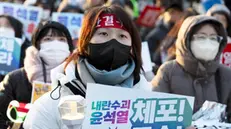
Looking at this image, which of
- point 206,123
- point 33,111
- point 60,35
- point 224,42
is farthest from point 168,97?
point 60,35

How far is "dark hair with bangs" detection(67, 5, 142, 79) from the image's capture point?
11.8 feet

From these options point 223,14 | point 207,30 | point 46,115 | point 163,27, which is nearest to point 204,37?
point 207,30

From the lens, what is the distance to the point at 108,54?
3564 millimetres

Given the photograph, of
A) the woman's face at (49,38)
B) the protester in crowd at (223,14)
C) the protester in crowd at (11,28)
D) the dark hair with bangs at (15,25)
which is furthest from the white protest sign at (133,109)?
the protester in crowd at (223,14)

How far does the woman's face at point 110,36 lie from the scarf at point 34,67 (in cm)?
229

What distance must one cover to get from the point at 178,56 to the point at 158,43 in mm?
4039

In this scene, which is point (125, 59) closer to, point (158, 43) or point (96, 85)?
A: point (96, 85)

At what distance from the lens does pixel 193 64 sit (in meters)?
5.22

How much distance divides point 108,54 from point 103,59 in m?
0.05

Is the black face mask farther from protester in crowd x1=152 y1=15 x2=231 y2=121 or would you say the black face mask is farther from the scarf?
the scarf

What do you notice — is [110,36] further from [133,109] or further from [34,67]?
[34,67]

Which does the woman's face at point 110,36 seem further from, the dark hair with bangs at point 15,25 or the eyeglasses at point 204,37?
the dark hair with bangs at point 15,25

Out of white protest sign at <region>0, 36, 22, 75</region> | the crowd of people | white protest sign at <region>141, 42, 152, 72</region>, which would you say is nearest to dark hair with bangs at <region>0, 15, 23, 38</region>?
the crowd of people

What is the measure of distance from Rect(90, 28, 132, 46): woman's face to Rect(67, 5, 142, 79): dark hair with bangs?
3 cm
